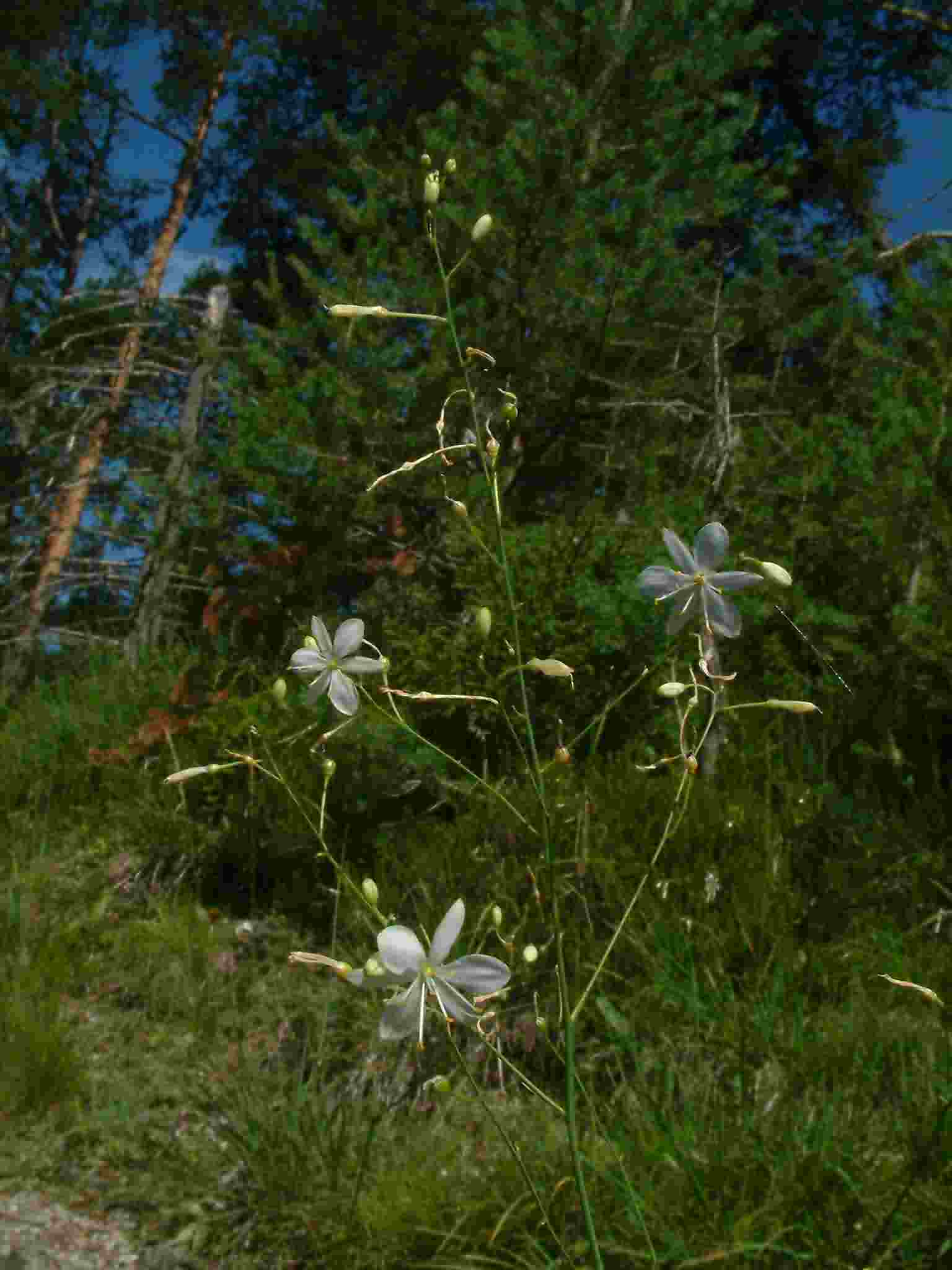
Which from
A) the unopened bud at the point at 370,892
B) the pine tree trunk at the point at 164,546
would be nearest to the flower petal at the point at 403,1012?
the unopened bud at the point at 370,892

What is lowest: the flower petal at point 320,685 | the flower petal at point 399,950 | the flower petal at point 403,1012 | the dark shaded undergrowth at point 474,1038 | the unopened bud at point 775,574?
the dark shaded undergrowth at point 474,1038

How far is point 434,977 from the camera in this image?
0.96 metres

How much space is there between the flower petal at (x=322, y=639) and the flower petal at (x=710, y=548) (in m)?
0.33

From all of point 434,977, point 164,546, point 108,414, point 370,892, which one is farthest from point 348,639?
point 108,414

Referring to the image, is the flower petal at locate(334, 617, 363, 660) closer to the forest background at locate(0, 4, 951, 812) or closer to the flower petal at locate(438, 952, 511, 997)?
the flower petal at locate(438, 952, 511, 997)

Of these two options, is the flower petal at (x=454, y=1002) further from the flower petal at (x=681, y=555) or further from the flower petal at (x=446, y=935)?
the flower petal at (x=681, y=555)

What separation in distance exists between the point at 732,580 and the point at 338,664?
1.24ft

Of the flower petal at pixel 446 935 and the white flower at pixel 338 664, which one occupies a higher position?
the white flower at pixel 338 664

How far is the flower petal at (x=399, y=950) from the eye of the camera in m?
0.92

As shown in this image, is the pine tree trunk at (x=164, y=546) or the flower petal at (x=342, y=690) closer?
the flower petal at (x=342, y=690)

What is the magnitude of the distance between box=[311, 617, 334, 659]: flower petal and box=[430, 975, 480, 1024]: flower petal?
0.33 m

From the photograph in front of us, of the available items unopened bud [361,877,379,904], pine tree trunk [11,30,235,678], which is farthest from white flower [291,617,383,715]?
pine tree trunk [11,30,235,678]

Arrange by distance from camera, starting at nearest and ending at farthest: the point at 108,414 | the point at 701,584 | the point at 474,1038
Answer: the point at 701,584
the point at 474,1038
the point at 108,414

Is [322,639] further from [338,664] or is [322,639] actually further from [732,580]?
[732,580]
